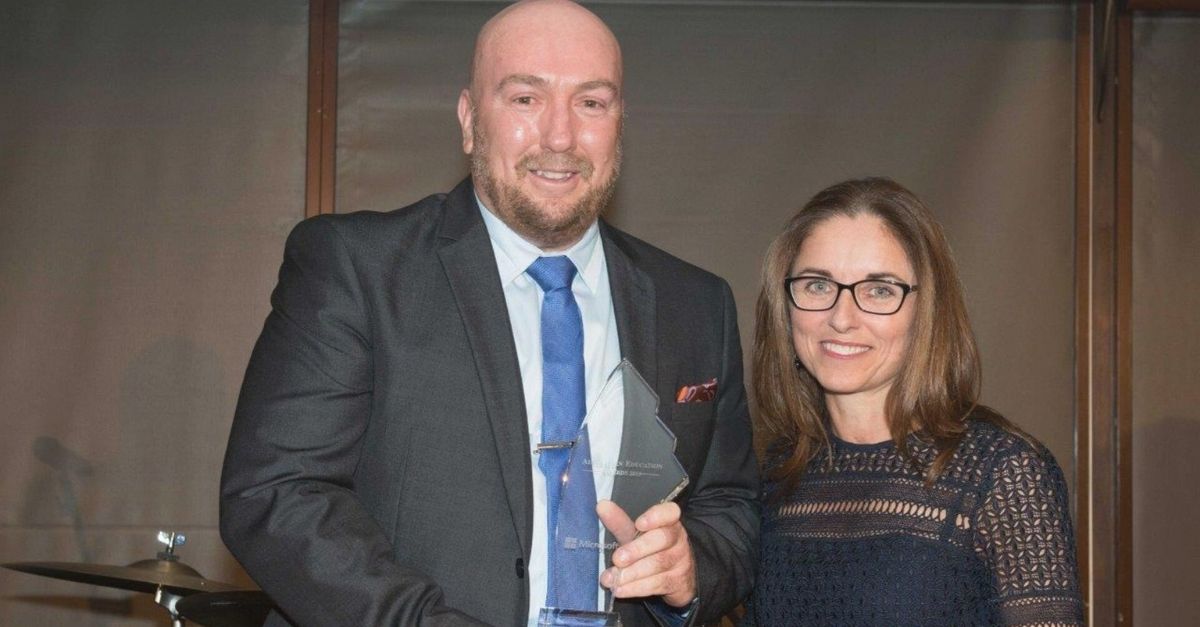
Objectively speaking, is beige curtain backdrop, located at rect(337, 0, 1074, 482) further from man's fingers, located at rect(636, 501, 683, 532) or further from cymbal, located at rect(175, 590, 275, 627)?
man's fingers, located at rect(636, 501, 683, 532)

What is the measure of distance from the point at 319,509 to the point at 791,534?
0.82 metres

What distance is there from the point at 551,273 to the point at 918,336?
628 mm

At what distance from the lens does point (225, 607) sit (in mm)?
2959

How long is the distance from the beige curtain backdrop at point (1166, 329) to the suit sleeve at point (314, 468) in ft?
10.3

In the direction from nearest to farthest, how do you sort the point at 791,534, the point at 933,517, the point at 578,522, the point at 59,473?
the point at 578,522, the point at 933,517, the point at 791,534, the point at 59,473

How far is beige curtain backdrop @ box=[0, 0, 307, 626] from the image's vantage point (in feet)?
14.0

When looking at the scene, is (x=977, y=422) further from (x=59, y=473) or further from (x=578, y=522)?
(x=59, y=473)

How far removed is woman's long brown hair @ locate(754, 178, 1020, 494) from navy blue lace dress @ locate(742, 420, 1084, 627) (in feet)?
0.13

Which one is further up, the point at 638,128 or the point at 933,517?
the point at 638,128

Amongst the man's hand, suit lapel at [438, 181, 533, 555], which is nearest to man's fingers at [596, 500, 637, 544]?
the man's hand

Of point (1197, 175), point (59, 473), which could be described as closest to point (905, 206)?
point (1197, 175)

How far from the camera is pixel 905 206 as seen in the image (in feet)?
7.48

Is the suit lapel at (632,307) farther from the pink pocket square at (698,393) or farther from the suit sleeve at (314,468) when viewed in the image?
the suit sleeve at (314,468)

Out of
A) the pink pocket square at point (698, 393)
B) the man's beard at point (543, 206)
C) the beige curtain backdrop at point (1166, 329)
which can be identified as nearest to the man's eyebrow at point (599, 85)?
the man's beard at point (543, 206)
